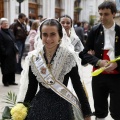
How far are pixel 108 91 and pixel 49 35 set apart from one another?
136 centimetres

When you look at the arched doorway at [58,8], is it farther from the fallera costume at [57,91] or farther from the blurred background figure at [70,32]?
the fallera costume at [57,91]

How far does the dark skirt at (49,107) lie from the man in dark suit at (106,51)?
2.86 feet

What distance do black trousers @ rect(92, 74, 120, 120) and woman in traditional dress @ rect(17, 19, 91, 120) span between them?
911mm

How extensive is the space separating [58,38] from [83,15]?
2509 cm

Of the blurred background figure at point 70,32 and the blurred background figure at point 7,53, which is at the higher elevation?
the blurred background figure at point 70,32

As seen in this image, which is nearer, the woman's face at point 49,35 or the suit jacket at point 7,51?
the woman's face at point 49,35

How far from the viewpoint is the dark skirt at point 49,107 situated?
232 centimetres

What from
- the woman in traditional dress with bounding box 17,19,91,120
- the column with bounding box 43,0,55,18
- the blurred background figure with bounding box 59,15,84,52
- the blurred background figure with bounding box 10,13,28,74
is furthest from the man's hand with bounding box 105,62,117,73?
the column with bounding box 43,0,55,18

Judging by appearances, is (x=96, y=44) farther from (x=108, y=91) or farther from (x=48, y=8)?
(x=48, y=8)

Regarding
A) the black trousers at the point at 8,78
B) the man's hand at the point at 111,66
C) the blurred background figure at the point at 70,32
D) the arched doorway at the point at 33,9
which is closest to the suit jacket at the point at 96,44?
the man's hand at the point at 111,66

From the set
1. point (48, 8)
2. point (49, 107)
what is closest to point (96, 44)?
point (49, 107)

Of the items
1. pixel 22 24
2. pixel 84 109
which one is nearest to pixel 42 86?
pixel 84 109

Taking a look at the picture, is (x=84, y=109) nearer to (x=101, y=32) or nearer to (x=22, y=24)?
(x=101, y=32)

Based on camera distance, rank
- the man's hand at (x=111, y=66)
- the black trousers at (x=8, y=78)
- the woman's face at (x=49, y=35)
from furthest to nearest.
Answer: the black trousers at (x=8, y=78), the man's hand at (x=111, y=66), the woman's face at (x=49, y=35)
